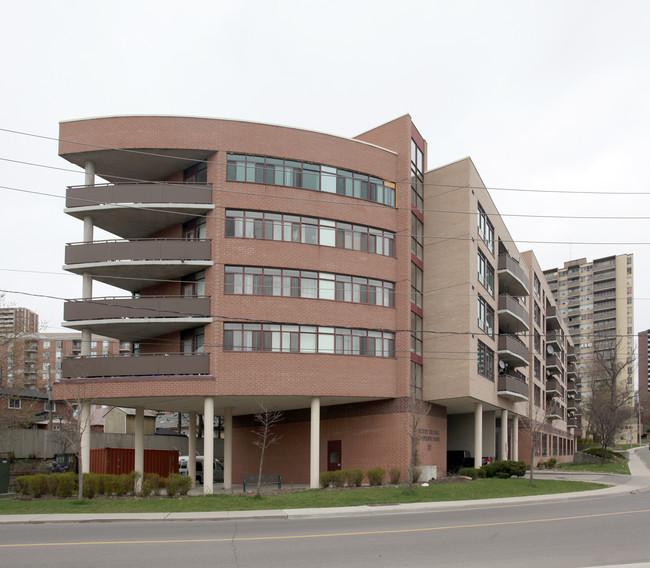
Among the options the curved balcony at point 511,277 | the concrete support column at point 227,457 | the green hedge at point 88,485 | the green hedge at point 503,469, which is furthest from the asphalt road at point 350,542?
the curved balcony at point 511,277

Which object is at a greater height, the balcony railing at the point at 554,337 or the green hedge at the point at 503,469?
the balcony railing at the point at 554,337

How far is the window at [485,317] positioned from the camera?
4266cm

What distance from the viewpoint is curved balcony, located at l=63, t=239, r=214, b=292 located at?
1321 inches

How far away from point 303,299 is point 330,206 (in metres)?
4.95

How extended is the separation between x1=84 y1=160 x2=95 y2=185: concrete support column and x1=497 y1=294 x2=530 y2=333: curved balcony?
27.7 m

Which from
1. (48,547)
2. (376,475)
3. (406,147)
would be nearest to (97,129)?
(406,147)

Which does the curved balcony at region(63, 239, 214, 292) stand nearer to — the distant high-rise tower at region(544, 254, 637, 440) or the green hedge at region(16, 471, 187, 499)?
the green hedge at region(16, 471, 187, 499)

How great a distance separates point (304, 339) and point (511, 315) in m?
21.0

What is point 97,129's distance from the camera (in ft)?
113

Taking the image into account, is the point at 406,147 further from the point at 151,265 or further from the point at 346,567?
the point at 346,567

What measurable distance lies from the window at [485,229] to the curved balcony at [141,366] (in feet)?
61.8

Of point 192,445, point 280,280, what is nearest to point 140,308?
point 280,280

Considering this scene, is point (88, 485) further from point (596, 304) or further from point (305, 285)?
point (596, 304)

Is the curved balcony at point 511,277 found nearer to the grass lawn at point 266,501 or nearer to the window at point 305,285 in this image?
the window at point 305,285
